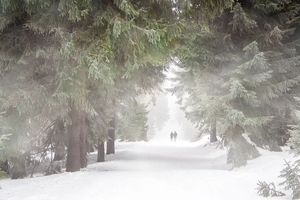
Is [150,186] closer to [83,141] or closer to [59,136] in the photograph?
[83,141]

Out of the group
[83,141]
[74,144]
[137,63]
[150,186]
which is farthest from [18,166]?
[137,63]

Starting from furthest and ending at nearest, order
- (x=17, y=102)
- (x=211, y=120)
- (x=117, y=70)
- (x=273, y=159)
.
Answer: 1. (x=211, y=120)
2. (x=273, y=159)
3. (x=17, y=102)
4. (x=117, y=70)

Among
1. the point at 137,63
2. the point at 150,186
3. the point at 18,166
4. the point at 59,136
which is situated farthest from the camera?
the point at 59,136

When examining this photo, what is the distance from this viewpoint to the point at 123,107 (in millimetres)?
24891

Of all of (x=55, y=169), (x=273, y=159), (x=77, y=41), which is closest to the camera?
(x=77, y=41)

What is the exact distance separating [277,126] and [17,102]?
32.8 ft

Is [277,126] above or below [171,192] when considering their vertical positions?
above

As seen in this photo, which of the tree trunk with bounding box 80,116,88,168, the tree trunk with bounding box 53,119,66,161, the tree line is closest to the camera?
the tree line

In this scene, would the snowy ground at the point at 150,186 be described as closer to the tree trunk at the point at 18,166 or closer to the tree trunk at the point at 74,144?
the tree trunk at the point at 74,144

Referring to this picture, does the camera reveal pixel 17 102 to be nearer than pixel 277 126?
Yes

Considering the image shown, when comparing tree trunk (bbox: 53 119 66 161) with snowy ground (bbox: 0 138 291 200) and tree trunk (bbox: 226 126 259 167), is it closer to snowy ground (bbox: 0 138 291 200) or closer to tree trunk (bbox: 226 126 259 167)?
snowy ground (bbox: 0 138 291 200)

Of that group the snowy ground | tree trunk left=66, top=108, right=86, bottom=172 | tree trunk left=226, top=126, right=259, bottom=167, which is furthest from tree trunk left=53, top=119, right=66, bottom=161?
tree trunk left=226, top=126, right=259, bottom=167

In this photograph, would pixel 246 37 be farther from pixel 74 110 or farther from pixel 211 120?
pixel 74 110

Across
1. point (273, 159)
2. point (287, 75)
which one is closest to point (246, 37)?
point (287, 75)
